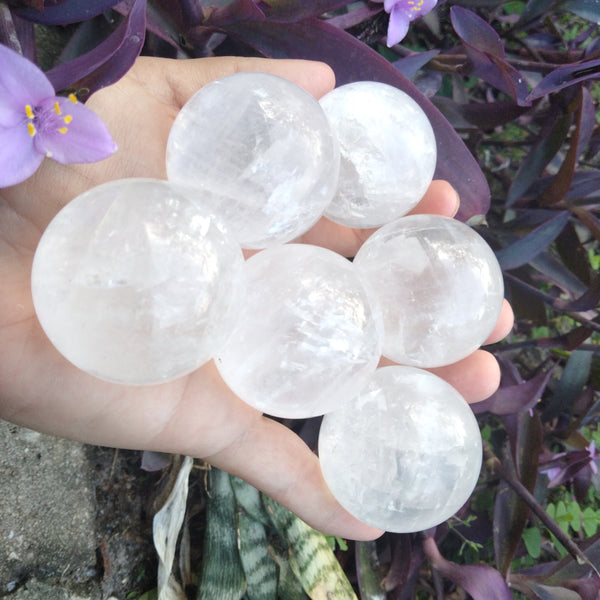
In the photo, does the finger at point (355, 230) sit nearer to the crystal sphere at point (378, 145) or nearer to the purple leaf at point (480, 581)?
the crystal sphere at point (378, 145)

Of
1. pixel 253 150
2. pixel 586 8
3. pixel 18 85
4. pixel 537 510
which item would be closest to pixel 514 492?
pixel 537 510

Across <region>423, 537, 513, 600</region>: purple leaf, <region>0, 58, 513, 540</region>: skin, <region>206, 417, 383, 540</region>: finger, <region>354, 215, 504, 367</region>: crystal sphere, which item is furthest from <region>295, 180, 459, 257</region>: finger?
<region>423, 537, 513, 600</region>: purple leaf

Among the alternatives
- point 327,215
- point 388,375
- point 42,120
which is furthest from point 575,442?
point 42,120

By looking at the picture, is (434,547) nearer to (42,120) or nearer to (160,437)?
(160,437)

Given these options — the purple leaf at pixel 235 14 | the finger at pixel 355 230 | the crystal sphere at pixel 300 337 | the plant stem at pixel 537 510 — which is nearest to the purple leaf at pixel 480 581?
the plant stem at pixel 537 510

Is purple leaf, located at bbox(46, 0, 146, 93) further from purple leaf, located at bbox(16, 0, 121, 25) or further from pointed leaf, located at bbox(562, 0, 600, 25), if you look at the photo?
pointed leaf, located at bbox(562, 0, 600, 25)

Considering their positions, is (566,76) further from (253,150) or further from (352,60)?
(253,150)
